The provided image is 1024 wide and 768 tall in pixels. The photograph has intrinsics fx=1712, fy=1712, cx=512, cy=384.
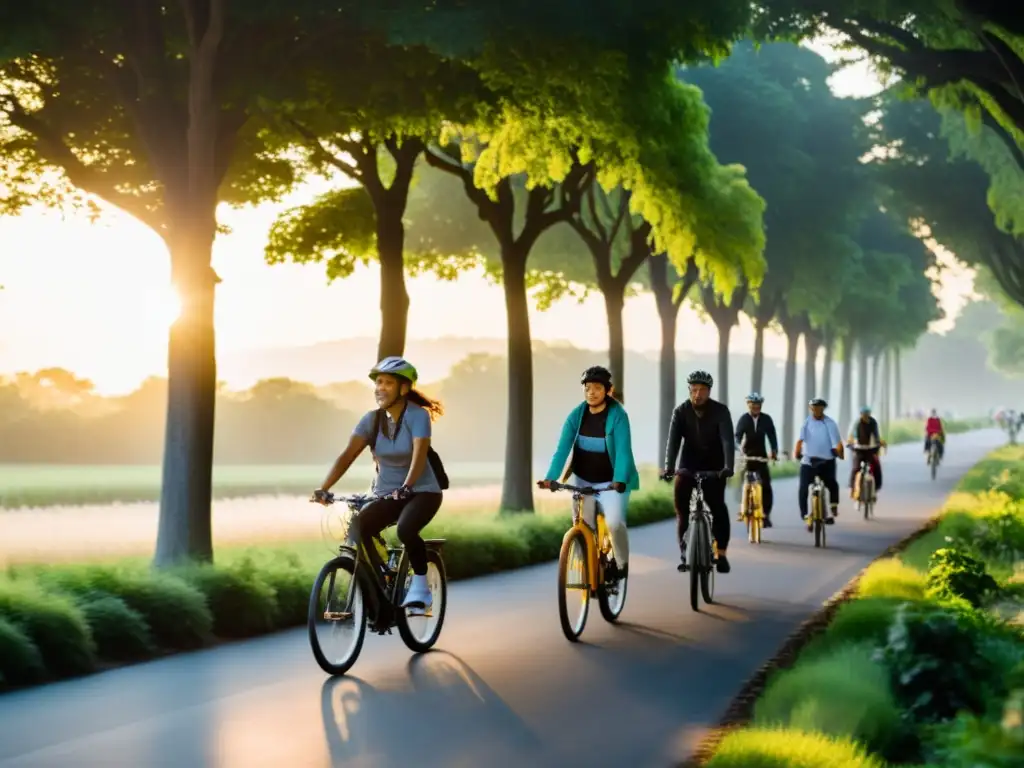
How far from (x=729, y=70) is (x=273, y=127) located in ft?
66.9

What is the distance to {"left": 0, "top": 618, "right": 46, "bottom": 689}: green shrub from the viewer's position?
10.2 m

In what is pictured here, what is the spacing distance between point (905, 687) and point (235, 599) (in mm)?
5784

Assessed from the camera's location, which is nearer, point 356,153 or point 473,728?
point 473,728

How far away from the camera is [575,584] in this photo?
41.4 ft

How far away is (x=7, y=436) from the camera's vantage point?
5072 cm

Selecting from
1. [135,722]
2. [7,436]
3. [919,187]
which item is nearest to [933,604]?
[135,722]

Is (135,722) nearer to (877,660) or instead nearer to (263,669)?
(263,669)

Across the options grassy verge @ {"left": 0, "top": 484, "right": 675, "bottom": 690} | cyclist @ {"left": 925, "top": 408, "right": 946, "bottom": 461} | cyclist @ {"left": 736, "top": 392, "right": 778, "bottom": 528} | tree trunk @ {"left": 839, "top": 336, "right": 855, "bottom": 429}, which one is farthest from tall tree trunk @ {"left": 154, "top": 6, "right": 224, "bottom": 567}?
tree trunk @ {"left": 839, "top": 336, "right": 855, "bottom": 429}

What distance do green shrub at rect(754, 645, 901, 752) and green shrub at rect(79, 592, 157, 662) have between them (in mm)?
4506

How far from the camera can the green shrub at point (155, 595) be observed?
1205 cm

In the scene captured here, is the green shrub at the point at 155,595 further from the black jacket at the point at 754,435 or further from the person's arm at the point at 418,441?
the black jacket at the point at 754,435

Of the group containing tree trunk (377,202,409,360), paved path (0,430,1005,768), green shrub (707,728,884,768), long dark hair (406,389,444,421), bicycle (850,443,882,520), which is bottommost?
paved path (0,430,1005,768)

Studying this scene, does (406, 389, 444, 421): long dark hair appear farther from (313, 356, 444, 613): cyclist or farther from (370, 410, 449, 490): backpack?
(370, 410, 449, 490): backpack

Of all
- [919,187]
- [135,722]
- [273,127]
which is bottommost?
[135,722]
